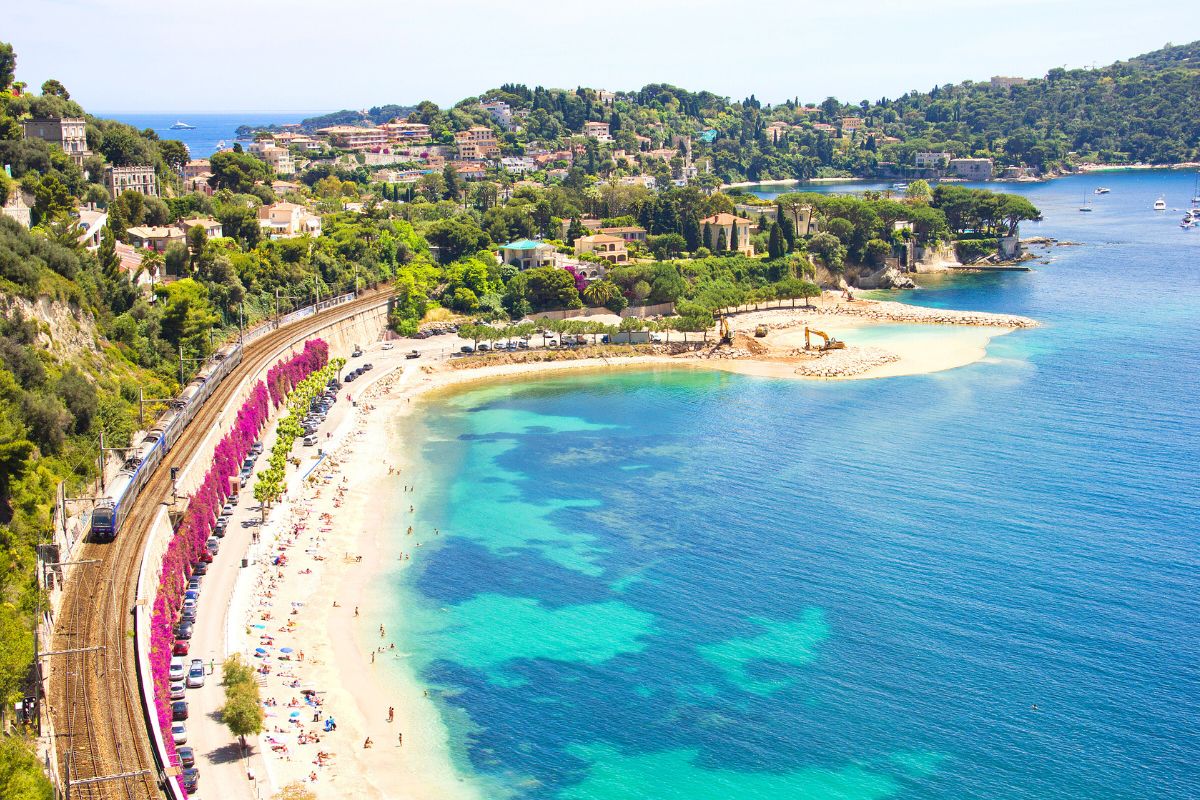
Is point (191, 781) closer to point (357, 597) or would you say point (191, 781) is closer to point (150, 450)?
point (357, 597)

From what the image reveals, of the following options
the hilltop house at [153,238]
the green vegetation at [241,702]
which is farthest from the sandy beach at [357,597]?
the hilltop house at [153,238]

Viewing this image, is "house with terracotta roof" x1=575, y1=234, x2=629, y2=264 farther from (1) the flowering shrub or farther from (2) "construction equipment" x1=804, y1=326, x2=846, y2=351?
(1) the flowering shrub

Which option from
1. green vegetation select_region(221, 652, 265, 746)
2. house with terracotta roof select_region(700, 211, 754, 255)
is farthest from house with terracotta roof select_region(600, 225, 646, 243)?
green vegetation select_region(221, 652, 265, 746)

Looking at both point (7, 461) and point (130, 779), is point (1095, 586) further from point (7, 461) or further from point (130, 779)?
point (7, 461)

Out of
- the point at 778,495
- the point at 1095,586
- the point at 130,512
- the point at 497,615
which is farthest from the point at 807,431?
the point at 130,512

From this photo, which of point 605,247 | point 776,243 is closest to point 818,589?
point 605,247

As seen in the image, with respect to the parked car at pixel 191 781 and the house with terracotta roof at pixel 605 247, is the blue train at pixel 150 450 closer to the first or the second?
the parked car at pixel 191 781
